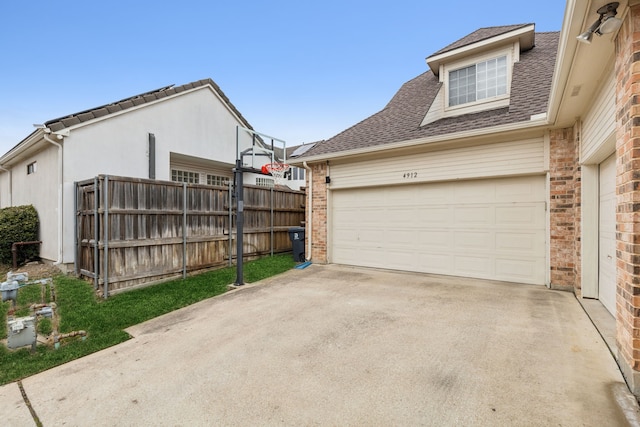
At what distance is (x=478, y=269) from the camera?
653 centimetres

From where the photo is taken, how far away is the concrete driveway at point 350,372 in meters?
2.31

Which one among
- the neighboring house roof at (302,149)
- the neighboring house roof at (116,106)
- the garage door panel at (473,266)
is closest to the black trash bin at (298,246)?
the neighboring house roof at (302,149)

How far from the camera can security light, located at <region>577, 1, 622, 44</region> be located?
2.49 meters

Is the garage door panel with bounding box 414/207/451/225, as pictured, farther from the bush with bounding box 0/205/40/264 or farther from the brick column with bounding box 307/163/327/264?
the bush with bounding box 0/205/40/264

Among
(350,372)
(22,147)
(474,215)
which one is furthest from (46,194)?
(474,215)

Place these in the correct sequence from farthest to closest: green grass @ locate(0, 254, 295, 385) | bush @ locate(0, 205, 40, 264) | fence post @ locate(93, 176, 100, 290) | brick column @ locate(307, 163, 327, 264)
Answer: brick column @ locate(307, 163, 327, 264) < bush @ locate(0, 205, 40, 264) < fence post @ locate(93, 176, 100, 290) < green grass @ locate(0, 254, 295, 385)

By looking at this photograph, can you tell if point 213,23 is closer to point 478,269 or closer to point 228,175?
point 228,175

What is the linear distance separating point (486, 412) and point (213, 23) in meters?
12.0

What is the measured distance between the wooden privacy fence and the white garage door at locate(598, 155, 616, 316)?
24.7ft

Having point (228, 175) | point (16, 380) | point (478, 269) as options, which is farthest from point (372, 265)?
point (228, 175)

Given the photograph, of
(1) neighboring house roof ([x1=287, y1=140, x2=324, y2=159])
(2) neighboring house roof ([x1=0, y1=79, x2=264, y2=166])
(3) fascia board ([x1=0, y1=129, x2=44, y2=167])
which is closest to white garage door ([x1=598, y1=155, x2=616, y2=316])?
(1) neighboring house roof ([x1=287, y1=140, x2=324, y2=159])

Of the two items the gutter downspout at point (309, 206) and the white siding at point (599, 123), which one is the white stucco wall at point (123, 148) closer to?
the gutter downspout at point (309, 206)

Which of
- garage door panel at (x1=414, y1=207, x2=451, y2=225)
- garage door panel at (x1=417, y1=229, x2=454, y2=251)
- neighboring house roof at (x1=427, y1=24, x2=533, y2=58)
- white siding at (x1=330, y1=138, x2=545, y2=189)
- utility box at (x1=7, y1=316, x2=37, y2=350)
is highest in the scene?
neighboring house roof at (x1=427, y1=24, x2=533, y2=58)

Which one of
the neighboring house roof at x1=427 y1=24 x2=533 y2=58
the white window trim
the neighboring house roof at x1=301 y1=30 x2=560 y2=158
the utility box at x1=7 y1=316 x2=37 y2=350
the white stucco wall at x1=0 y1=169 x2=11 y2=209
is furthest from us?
the white stucco wall at x1=0 y1=169 x2=11 y2=209
